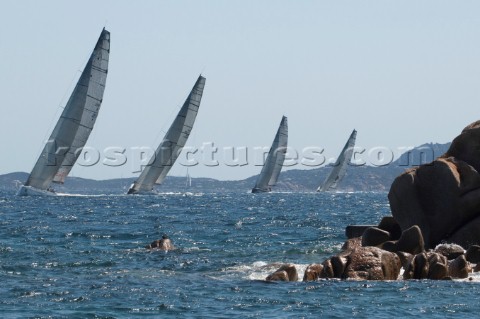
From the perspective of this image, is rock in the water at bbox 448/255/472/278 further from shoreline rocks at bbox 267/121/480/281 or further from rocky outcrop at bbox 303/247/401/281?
rocky outcrop at bbox 303/247/401/281

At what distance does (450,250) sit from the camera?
3394 centimetres

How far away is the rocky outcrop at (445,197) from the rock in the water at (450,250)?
6.74 feet

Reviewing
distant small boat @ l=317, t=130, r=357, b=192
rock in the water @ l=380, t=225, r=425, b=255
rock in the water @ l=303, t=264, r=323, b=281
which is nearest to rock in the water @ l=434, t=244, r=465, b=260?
rock in the water @ l=380, t=225, r=425, b=255

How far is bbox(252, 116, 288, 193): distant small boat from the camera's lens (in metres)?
149

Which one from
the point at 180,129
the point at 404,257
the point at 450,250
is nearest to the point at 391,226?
the point at 450,250

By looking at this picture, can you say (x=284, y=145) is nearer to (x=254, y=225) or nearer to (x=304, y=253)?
(x=254, y=225)

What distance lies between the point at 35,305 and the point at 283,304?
21.3 feet

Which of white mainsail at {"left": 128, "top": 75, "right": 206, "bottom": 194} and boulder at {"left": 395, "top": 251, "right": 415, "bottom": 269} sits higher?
white mainsail at {"left": 128, "top": 75, "right": 206, "bottom": 194}

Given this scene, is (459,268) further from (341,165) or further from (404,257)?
(341,165)

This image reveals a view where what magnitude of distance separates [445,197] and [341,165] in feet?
463

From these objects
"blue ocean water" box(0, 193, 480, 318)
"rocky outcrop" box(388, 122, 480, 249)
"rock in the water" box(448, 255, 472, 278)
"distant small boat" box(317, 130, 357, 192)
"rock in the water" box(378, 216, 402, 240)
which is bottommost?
"blue ocean water" box(0, 193, 480, 318)

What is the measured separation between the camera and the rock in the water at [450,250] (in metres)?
33.9

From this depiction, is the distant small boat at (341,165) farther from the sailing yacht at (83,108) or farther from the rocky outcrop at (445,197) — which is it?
the rocky outcrop at (445,197)

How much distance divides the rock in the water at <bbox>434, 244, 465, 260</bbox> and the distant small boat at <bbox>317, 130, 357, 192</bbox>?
12991 cm
